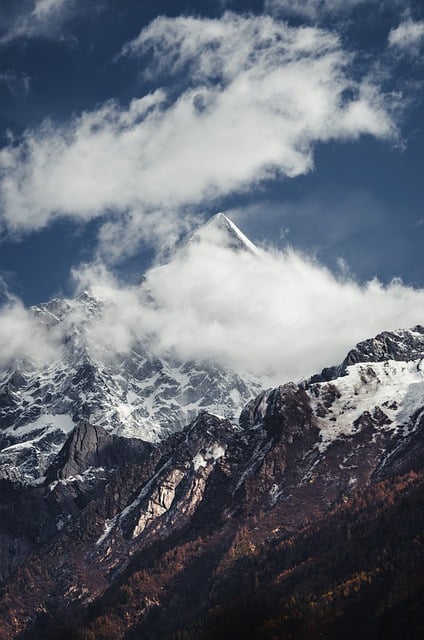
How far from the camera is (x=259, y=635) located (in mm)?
199625

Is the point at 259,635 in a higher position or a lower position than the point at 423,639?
higher

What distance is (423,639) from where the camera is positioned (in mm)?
199875

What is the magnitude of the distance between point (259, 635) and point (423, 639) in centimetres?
3427
